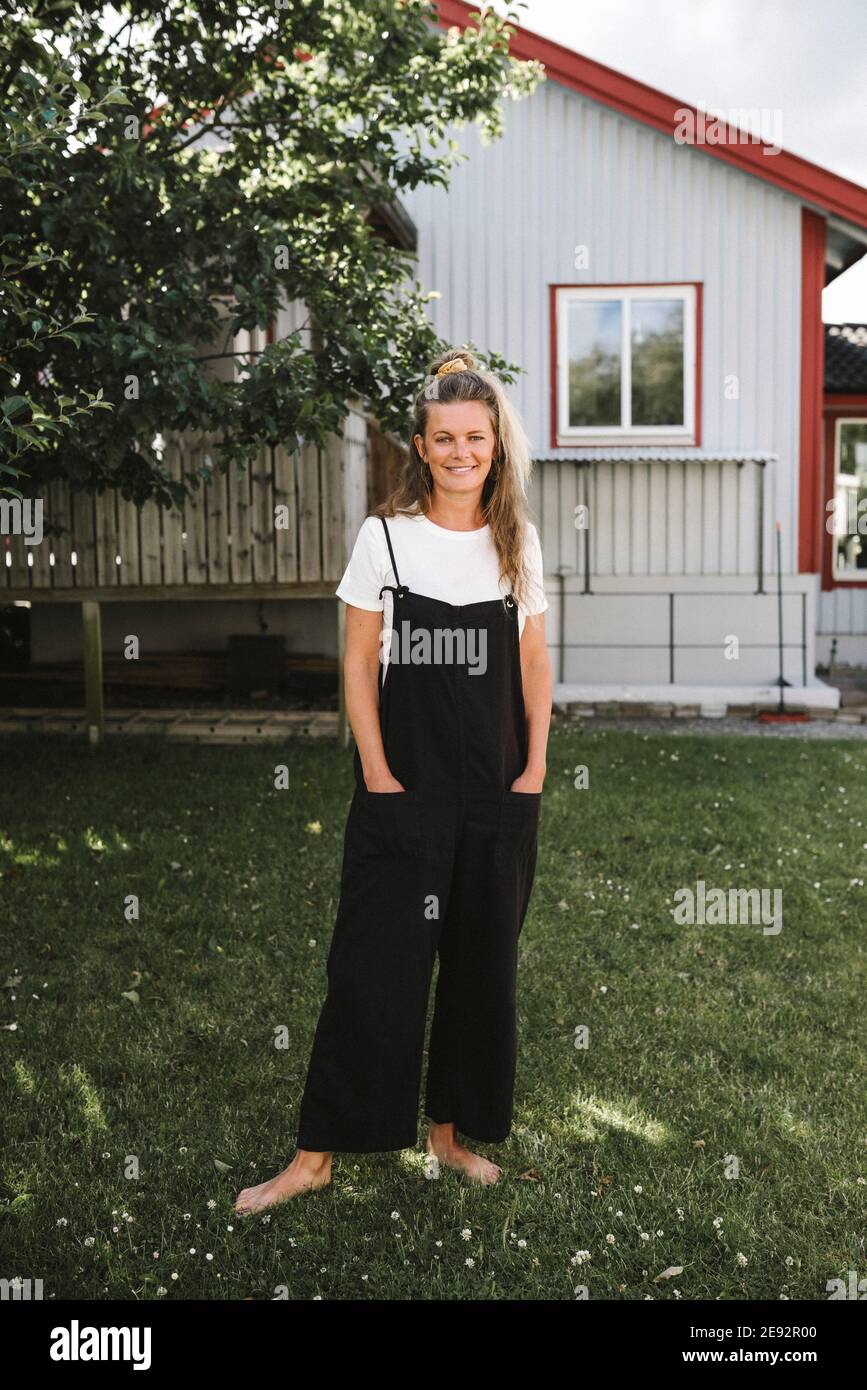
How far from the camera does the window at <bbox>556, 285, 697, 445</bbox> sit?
38.3ft

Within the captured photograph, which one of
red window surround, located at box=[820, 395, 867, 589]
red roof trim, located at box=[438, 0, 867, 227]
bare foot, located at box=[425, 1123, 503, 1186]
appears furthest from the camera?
red window surround, located at box=[820, 395, 867, 589]

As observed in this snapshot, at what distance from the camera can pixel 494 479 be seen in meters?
3.18

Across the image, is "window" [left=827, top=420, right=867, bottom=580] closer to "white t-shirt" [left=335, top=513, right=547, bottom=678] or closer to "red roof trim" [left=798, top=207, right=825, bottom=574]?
"red roof trim" [left=798, top=207, right=825, bottom=574]

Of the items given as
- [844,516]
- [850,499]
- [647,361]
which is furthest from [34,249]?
[850,499]

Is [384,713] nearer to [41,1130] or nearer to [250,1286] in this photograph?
[250,1286]

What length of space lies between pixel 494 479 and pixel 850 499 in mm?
12960

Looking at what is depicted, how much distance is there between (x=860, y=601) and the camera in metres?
14.6

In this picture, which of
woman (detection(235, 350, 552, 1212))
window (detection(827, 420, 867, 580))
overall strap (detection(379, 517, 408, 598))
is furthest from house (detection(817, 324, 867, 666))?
overall strap (detection(379, 517, 408, 598))

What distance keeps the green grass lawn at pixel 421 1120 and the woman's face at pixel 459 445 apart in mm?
1967

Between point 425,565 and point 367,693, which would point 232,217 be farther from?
point 367,693

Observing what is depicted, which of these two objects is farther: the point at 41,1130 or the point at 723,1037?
the point at 723,1037

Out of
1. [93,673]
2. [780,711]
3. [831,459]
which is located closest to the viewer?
[93,673]
